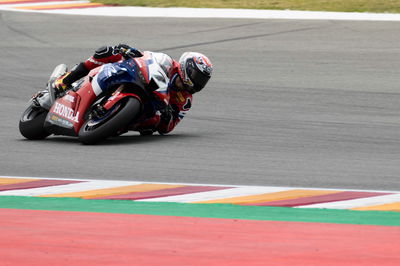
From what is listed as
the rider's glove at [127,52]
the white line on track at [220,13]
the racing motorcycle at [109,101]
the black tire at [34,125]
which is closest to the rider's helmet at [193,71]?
the racing motorcycle at [109,101]

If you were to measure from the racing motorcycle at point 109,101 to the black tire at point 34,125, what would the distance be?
0.10m

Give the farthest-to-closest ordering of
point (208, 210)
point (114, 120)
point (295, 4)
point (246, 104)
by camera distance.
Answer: point (295, 4), point (246, 104), point (114, 120), point (208, 210)

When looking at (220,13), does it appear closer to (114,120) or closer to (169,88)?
(169,88)

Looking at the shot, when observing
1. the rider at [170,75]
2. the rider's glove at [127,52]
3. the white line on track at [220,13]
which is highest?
the rider's glove at [127,52]

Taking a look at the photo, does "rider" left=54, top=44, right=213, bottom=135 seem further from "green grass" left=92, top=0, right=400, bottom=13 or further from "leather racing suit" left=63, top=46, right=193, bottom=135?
"green grass" left=92, top=0, right=400, bottom=13

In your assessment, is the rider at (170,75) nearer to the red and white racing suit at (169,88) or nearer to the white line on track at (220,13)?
the red and white racing suit at (169,88)

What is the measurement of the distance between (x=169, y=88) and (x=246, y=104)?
12.2 feet

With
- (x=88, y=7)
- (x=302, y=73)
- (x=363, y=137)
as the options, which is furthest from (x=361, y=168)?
(x=88, y=7)

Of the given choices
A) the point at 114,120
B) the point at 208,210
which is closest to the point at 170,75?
the point at 114,120

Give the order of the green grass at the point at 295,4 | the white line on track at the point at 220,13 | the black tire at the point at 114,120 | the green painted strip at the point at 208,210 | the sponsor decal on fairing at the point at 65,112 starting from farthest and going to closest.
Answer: the green grass at the point at 295,4, the white line on track at the point at 220,13, the sponsor decal on fairing at the point at 65,112, the black tire at the point at 114,120, the green painted strip at the point at 208,210

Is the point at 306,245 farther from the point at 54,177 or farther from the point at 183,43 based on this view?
the point at 183,43

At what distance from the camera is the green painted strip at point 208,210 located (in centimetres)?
855

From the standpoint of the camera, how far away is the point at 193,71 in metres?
12.6

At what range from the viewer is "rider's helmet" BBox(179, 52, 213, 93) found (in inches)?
495
